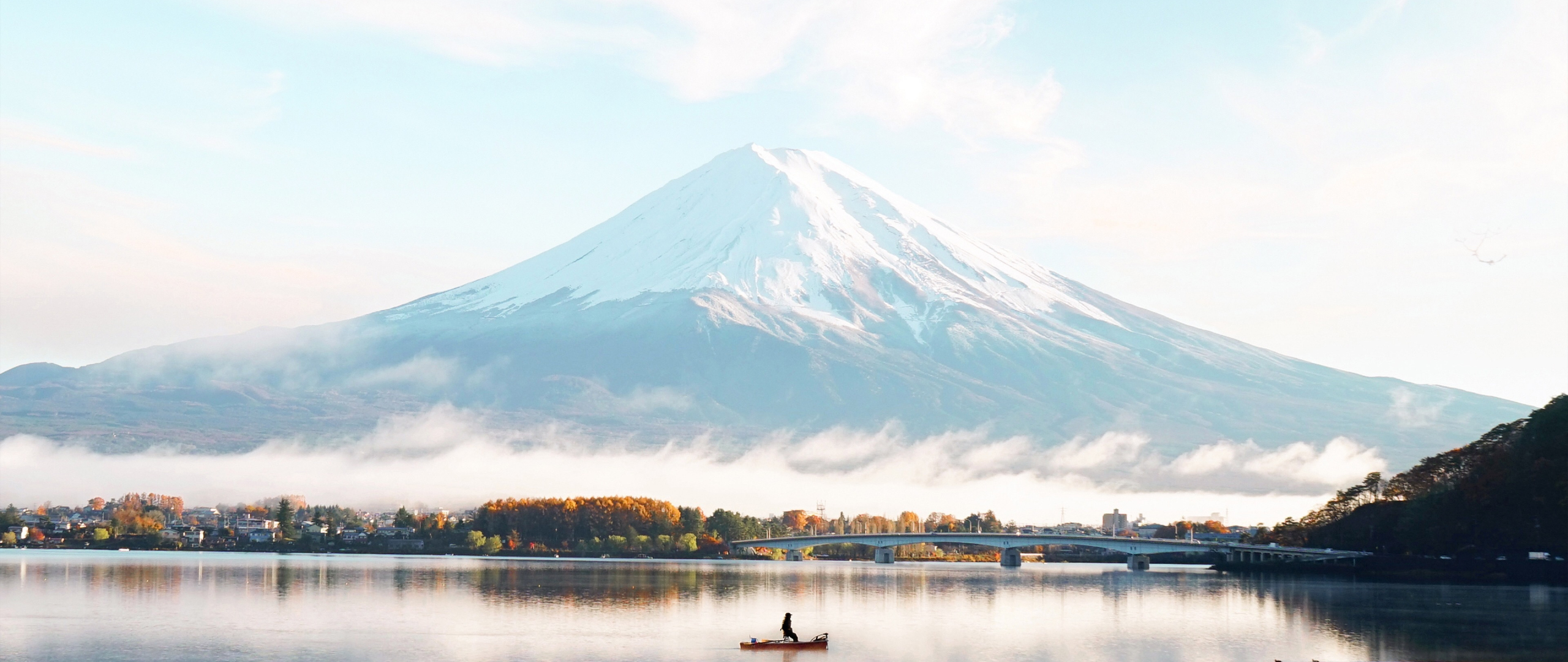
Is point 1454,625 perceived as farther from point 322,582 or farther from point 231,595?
point 322,582

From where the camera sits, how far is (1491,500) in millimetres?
89750

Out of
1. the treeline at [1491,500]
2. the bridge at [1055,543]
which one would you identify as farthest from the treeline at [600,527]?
the treeline at [1491,500]

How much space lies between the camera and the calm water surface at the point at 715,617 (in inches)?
1961

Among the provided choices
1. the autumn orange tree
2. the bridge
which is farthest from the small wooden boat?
the autumn orange tree

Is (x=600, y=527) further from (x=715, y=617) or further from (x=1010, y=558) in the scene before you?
(x=715, y=617)

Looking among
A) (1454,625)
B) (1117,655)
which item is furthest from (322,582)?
(1454,625)

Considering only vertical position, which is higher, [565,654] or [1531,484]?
[1531,484]

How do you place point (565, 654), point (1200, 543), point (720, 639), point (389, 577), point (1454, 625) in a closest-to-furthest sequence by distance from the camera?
point (565, 654), point (720, 639), point (1454, 625), point (389, 577), point (1200, 543)

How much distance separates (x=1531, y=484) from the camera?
86.5 m

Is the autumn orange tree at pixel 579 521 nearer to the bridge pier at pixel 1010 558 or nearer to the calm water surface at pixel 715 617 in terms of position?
the bridge pier at pixel 1010 558

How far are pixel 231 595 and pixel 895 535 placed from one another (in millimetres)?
102721

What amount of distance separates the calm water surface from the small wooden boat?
2.33 feet

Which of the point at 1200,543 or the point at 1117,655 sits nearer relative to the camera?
the point at 1117,655

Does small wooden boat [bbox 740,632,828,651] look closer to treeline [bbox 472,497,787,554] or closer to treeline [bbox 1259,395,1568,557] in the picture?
treeline [bbox 1259,395,1568,557]
